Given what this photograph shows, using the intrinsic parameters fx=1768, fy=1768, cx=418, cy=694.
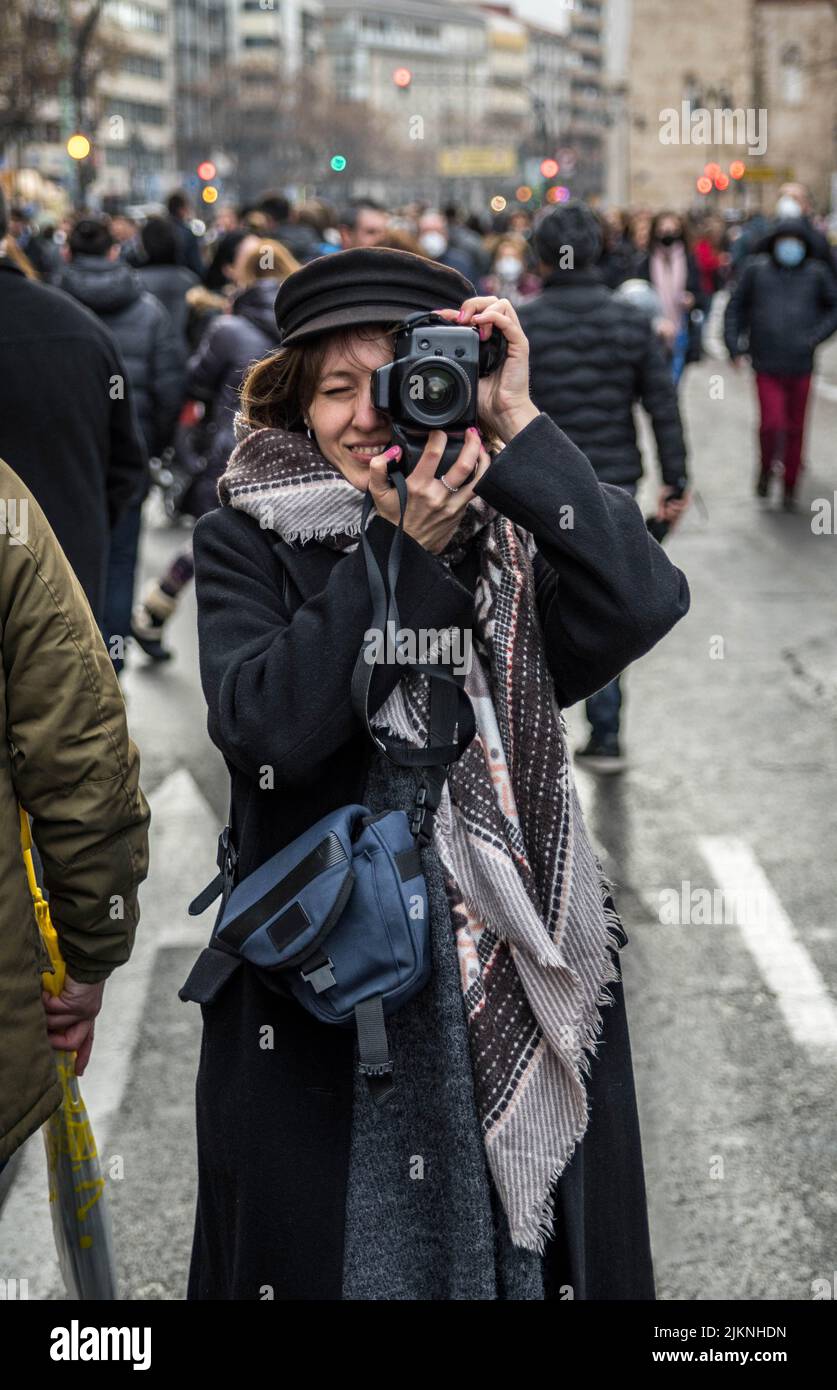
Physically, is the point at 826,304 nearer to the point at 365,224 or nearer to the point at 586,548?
the point at 365,224

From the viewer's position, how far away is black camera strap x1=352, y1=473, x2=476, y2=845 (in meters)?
2.22

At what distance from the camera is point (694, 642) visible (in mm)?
8875

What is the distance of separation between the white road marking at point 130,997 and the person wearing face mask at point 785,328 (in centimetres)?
671

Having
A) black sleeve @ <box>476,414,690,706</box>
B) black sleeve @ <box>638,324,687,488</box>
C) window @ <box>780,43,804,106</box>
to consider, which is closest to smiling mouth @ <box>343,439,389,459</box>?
black sleeve @ <box>476,414,690,706</box>

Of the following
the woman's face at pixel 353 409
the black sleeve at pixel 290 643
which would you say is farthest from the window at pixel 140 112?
the black sleeve at pixel 290 643

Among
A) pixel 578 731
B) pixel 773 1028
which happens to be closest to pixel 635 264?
pixel 578 731

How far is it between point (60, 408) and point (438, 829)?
2517 mm

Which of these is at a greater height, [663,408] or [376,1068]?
[663,408]

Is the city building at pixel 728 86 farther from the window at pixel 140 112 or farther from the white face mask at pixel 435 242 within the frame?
the white face mask at pixel 435 242

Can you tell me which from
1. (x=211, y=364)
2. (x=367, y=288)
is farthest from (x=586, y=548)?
(x=211, y=364)

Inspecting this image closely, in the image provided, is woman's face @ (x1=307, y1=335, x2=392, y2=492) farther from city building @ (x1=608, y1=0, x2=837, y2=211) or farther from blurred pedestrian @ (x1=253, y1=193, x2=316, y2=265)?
city building @ (x1=608, y1=0, x2=837, y2=211)

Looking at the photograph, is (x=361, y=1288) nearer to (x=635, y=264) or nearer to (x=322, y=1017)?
(x=322, y=1017)

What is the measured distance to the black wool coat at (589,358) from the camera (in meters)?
6.48

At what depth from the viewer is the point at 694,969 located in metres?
5.00
